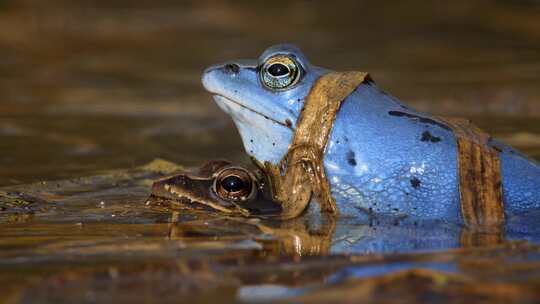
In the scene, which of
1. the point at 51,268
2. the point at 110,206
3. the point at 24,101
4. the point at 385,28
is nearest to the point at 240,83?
the point at 110,206

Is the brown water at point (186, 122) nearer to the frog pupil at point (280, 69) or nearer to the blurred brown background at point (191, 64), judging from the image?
the blurred brown background at point (191, 64)

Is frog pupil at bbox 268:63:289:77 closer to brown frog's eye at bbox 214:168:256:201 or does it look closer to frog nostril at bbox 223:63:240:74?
frog nostril at bbox 223:63:240:74

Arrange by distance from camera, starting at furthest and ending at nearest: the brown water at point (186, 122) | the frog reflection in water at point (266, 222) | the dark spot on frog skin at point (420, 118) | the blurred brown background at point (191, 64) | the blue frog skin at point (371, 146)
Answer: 1. the blurred brown background at point (191, 64)
2. the dark spot on frog skin at point (420, 118)
3. the blue frog skin at point (371, 146)
4. the frog reflection in water at point (266, 222)
5. the brown water at point (186, 122)

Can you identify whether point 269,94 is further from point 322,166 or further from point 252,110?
point 322,166

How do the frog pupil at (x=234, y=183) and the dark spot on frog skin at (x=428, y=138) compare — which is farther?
the frog pupil at (x=234, y=183)

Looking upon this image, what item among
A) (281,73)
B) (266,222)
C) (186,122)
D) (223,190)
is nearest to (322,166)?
(266,222)

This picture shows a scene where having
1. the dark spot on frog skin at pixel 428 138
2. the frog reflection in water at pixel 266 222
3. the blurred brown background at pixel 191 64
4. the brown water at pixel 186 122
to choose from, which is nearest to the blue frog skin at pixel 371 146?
the dark spot on frog skin at pixel 428 138

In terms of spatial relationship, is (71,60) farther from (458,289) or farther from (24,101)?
(458,289)

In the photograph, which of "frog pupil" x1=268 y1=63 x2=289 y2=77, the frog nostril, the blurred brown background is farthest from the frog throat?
the blurred brown background
